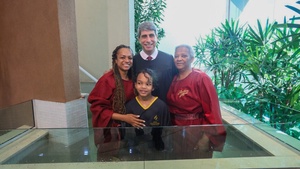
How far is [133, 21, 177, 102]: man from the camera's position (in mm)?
1629

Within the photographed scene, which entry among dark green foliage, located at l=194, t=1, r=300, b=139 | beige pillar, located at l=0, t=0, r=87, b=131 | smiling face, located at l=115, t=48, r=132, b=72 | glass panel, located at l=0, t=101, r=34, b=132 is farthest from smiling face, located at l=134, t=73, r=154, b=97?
glass panel, located at l=0, t=101, r=34, b=132

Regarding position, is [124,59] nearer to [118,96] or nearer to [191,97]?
[118,96]

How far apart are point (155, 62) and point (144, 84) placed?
0.30m

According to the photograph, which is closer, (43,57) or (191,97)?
(191,97)

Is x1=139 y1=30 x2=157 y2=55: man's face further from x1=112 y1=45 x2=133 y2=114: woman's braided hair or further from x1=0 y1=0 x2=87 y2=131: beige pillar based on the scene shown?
x1=0 y1=0 x2=87 y2=131: beige pillar

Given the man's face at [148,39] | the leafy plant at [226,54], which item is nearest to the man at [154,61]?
the man's face at [148,39]

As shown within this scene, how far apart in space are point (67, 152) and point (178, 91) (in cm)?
88

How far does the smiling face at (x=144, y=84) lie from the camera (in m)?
1.46

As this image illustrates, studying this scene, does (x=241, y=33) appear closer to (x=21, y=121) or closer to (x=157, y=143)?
(x=157, y=143)

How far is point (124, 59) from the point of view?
1.55 m

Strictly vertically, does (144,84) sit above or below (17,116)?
above

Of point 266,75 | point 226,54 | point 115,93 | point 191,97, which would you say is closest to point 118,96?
point 115,93

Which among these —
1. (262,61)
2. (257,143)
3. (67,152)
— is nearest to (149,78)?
(67,152)

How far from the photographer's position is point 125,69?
5.18 ft
